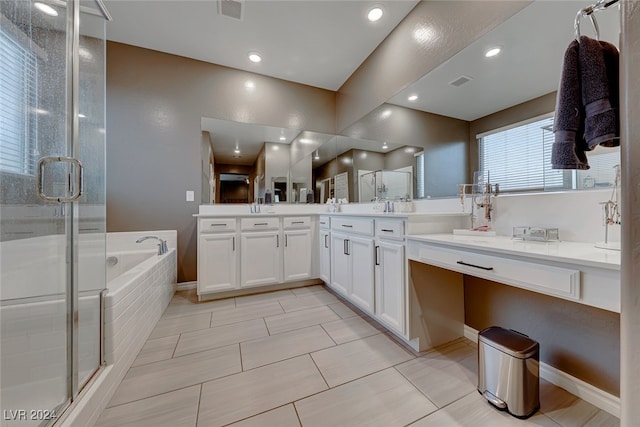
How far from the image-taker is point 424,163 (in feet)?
6.72

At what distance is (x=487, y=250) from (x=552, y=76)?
3.29 feet

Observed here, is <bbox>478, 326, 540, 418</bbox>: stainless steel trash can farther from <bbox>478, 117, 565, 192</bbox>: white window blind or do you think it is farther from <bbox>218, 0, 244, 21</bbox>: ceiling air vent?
<bbox>218, 0, 244, 21</bbox>: ceiling air vent

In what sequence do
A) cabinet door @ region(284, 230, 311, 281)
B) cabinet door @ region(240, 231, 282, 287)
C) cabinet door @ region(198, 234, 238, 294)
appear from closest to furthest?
1. cabinet door @ region(198, 234, 238, 294)
2. cabinet door @ region(240, 231, 282, 287)
3. cabinet door @ region(284, 230, 311, 281)

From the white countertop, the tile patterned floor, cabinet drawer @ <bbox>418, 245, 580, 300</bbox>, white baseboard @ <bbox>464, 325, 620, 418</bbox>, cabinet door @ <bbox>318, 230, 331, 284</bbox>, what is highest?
the white countertop

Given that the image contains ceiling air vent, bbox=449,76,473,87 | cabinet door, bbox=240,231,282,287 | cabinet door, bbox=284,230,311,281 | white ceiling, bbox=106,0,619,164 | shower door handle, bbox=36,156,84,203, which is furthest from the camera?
cabinet door, bbox=284,230,311,281

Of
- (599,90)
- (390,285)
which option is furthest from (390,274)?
(599,90)

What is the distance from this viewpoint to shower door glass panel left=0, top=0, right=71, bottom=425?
0.99 m

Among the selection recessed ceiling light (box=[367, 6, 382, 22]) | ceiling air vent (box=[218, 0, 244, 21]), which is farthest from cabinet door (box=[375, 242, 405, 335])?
ceiling air vent (box=[218, 0, 244, 21])

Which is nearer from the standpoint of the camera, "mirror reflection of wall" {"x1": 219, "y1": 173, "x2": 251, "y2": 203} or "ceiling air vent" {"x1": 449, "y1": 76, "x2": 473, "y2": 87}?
"ceiling air vent" {"x1": 449, "y1": 76, "x2": 473, "y2": 87}

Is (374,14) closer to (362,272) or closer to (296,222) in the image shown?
(296,222)

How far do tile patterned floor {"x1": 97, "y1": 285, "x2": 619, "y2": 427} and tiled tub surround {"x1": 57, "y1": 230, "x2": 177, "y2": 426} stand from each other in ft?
0.22

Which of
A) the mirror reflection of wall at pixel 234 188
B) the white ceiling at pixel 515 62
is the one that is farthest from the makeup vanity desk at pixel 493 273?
the mirror reflection of wall at pixel 234 188

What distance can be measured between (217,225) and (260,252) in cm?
51

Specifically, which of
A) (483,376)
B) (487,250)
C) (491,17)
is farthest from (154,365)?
(491,17)
